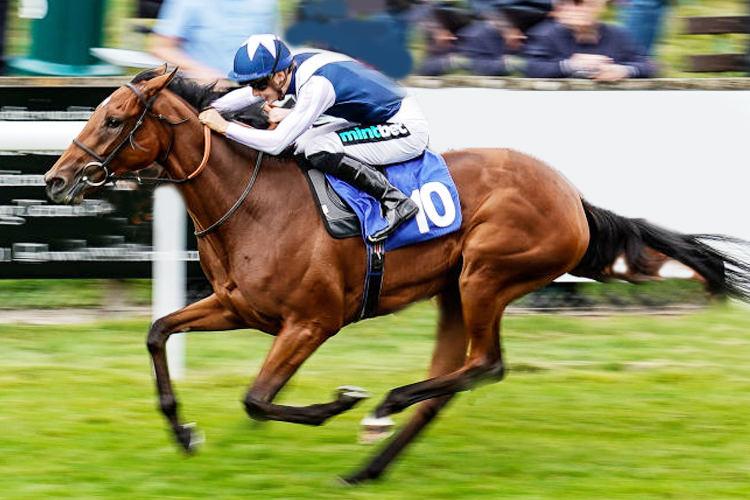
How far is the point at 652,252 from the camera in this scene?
6359 mm

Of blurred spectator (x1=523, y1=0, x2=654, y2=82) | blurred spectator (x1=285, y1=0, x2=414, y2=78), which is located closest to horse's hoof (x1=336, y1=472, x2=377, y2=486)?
blurred spectator (x1=285, y1=0, x2=414, y2=78)

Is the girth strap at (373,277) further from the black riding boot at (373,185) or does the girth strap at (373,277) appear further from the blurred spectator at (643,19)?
the blurred spectator at (643,19)

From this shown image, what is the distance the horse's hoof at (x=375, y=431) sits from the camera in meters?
6.01

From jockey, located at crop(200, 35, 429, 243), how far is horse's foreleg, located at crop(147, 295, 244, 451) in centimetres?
71

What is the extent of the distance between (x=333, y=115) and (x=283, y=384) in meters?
1.18

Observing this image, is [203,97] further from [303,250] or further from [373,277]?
[373,277]

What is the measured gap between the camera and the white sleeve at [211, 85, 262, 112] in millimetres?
5973

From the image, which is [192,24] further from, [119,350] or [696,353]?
[696,353]

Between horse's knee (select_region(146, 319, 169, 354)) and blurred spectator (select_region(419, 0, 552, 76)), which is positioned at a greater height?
blurred spectator (select_region(419, 0, 552, 76))

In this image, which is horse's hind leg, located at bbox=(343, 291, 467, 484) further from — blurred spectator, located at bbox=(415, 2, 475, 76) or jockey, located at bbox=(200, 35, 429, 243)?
blurred spectator, located at bbox=(415, 2, 475, 76)

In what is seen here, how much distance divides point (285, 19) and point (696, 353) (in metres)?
3.00

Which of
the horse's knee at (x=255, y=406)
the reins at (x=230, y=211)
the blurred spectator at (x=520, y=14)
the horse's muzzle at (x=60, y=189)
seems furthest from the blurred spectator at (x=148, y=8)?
the horse's knee at (x=255, y=406)

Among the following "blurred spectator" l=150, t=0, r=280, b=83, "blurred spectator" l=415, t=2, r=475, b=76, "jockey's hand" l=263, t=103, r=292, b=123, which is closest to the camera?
"jockey's hand" l=263, t=103, r=292, b=123

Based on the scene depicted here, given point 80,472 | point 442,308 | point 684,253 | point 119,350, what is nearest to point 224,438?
point 80,472
